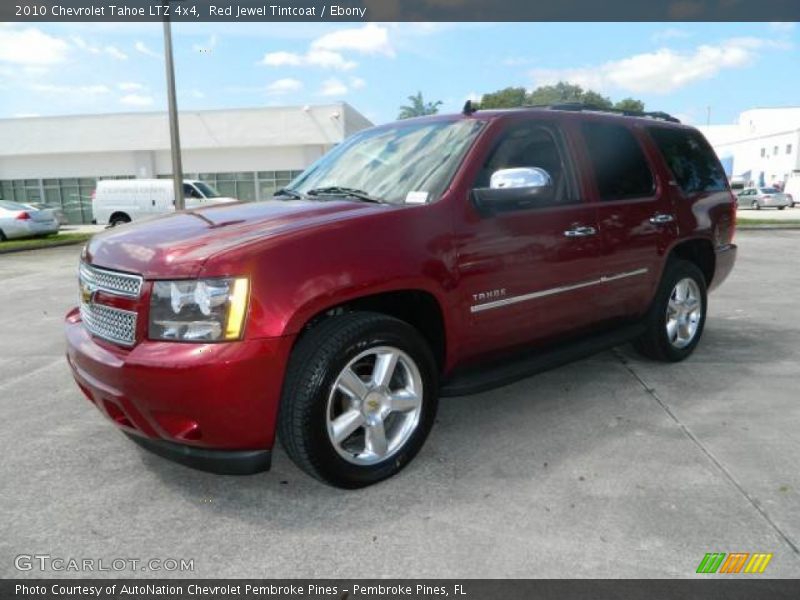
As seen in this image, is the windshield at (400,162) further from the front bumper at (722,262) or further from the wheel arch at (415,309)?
the front bumper at (722,262)

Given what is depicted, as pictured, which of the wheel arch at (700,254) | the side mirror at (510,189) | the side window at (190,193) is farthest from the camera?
the side window at (190,193)

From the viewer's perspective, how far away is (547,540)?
260cm

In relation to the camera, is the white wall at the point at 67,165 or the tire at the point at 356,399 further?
the white wall at the point at 67,165

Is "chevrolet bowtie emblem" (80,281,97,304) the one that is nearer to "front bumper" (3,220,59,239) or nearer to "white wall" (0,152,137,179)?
"front bumper" (3,220,59,239)

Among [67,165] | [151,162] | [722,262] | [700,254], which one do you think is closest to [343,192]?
[700,254]

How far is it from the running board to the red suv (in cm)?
1

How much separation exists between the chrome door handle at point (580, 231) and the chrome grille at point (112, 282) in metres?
2.41

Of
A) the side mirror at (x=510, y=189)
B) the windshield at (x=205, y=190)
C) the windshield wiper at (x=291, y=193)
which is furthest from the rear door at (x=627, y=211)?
the windshield at (x=205, y=190)

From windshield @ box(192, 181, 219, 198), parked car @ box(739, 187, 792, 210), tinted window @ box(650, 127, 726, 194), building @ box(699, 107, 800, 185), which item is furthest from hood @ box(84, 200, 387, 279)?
building @ box(699, 107, 800, 185)

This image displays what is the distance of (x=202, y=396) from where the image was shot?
2.54 m

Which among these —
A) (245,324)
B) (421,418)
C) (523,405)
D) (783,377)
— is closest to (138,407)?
(245,324)

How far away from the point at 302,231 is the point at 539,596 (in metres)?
1.75

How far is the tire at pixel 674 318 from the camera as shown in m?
4.66

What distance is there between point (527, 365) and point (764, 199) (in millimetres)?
42014
